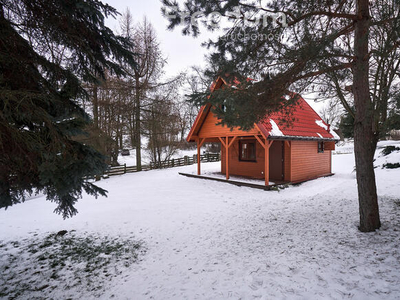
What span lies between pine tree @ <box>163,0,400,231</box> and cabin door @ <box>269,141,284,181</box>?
6.09 m

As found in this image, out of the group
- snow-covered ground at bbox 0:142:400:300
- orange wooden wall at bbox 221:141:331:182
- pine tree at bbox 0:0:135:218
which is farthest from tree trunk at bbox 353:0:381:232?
orange wooden wall at bbox 221:141:331:182

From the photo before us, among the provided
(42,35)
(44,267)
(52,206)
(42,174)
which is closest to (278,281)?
(42,174)

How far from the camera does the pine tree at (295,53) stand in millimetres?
3627

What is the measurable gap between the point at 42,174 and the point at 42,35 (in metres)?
2.37

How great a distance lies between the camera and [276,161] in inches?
424

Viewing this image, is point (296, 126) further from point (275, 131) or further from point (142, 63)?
point (142, 63)

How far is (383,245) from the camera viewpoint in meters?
3.32

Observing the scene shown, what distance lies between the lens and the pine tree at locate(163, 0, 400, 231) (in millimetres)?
3627

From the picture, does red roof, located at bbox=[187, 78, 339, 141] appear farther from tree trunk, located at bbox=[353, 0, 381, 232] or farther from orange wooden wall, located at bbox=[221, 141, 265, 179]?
tree trunk, located at bbox=[353, 0, 381, 232]

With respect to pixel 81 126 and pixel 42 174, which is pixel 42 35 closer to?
pixel 81 126

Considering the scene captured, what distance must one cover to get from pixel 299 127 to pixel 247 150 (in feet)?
10.3

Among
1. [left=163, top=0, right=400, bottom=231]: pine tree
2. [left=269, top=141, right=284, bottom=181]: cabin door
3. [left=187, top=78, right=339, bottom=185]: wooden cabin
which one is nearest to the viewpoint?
[left=163, top=0, right=400, bottom=231]: pine tree

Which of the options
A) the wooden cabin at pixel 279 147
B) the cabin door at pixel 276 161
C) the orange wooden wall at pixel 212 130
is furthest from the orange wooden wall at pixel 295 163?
the orange wooden wall at pixel 212 130

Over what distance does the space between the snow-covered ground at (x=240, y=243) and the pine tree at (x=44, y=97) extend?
68.8 inches
